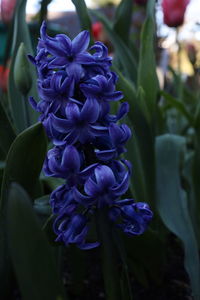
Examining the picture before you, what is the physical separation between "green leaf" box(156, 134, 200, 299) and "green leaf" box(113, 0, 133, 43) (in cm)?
26

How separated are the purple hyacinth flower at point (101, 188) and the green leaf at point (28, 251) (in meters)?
0.07

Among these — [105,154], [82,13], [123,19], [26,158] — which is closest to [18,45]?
[82,13]

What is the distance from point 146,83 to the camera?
835mm

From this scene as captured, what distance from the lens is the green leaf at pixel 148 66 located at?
2.64ft

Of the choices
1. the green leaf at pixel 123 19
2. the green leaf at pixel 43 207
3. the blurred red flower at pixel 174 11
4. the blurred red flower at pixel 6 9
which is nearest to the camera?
the green leaf at pixel 43 207

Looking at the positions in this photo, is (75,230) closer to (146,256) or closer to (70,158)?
(70,158)

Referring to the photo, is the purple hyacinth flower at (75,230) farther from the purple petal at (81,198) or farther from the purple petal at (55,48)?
the purple petal at (55,48)

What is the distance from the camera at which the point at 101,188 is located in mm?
424

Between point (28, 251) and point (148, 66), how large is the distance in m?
0.52

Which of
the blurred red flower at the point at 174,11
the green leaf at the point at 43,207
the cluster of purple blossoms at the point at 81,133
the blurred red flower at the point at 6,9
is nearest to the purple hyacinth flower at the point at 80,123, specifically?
the cluster of purple blossoms at the point at 81,133

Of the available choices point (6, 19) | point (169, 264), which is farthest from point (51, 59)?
point (6, 19)

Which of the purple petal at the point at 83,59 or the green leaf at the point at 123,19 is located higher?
the green leaf at the point at 123,19

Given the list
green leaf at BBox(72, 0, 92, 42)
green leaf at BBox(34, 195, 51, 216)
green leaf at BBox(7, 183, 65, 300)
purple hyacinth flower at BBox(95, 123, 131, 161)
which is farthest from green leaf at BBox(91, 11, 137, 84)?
A: green leaf at BBox(7, 183, 65, 300)

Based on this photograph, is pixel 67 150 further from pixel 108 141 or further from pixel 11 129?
pixel 11 129
